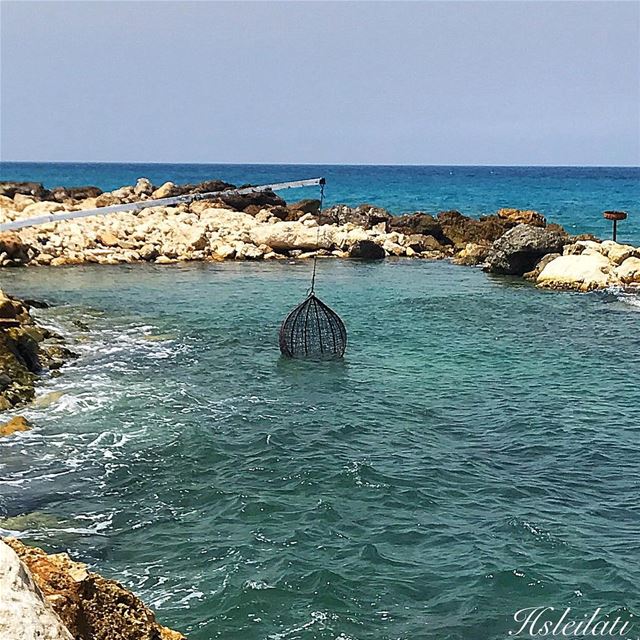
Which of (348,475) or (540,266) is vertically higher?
(540,266)

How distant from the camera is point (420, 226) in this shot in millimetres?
40219

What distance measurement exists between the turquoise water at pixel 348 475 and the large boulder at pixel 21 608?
384cm

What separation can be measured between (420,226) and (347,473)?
3008 centimetres

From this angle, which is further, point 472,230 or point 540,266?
point 472,230

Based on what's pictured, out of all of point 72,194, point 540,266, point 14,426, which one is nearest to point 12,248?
point 72,194

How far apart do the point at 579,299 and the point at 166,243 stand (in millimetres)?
17640

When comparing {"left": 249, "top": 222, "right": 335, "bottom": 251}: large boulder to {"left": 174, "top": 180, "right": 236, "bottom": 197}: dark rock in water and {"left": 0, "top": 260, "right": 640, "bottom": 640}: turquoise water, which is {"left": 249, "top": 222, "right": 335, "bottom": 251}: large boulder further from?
{"left": 0, "top": 260, "right": 640, "bottom": 640}: turquoise water

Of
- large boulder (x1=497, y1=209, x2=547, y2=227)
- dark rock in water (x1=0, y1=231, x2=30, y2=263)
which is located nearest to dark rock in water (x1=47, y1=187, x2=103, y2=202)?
dark rock in water (x1=0, y1=231, x2=30, y2=263)

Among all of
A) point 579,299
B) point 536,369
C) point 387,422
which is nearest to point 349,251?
point 579,299

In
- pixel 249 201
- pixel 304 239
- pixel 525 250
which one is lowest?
pixel 304 239

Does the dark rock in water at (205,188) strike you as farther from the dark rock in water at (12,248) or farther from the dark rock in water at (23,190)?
the dark rock in water at (12,248)

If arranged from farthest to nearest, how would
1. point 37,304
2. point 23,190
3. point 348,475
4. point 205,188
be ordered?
point 23,190, point 205,188, point 37,304, point 348,475

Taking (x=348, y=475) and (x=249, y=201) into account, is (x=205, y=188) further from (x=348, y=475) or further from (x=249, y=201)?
(x=348, y=475)

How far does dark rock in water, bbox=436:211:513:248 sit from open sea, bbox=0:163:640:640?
16.3m
